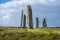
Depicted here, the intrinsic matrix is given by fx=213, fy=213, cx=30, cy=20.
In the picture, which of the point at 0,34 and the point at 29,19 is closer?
the point at 0,34

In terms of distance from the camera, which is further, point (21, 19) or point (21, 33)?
point (21, 19)

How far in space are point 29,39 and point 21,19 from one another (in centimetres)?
2976

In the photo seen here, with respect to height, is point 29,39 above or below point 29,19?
below

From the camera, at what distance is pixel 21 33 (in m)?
21.8

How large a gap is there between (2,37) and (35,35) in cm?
333

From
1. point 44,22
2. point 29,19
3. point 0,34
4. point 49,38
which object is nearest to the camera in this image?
point 49,38

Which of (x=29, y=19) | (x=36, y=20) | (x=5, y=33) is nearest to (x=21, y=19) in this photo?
(x=36, y=20)

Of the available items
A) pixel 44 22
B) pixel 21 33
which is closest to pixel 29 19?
pixel 21 33

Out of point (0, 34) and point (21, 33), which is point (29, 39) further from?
point (0, 34)

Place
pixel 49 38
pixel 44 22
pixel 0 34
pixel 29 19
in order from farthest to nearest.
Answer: pixel 44 22
pixel 29 19
pixel 0 34
pixel 49 38

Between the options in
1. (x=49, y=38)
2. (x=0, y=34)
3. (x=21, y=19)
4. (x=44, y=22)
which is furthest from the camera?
(x=21, y=19)

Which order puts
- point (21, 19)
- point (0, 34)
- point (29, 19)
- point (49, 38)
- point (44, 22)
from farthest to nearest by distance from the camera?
point (21, 19)
point (44, 22)
point (29, 19)
point (0, 34)
point (49, 38)

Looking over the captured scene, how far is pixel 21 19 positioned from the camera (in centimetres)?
5038

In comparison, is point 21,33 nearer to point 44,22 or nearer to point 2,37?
point 2,37
